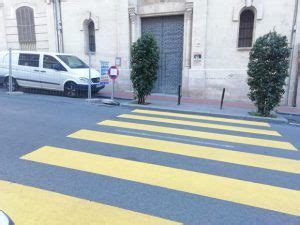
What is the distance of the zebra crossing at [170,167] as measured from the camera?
128 inches

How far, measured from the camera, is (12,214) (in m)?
2.97

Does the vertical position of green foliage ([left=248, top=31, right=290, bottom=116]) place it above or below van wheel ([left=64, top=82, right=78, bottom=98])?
above

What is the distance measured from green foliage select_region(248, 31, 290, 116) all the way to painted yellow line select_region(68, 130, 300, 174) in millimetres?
4364

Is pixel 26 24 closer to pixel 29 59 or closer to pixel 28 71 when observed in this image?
pixel 29 59

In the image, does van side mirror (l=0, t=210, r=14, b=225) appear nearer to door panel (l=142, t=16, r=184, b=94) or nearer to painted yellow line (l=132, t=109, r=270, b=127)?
painted yellow line (l=132, t=109, r=270, b=127)

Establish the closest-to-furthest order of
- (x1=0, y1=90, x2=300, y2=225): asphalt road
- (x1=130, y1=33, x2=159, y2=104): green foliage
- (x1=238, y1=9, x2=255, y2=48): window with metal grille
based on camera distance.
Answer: (x1=0, y1=90, x2=300, y2=225): asphalt road < (x1=130, y1=33, x2=159, y2=104): green foliage < (x1=238, y1=9, x2=255, y2=48): window with metal grille

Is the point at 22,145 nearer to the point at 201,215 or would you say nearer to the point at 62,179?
the point at 62,179

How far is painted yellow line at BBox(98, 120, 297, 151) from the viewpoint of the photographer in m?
5.94

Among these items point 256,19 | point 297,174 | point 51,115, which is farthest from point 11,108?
point 256,19

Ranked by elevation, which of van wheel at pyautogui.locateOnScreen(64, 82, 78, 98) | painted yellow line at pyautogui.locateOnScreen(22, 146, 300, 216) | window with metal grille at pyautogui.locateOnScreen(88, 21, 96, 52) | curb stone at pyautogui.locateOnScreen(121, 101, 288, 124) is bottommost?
painted yellow line at pyautogui.locateOnScreen(22, 146, 300, 216)

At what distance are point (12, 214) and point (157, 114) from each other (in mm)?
6405

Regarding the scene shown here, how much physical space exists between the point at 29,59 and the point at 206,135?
977 centimetres

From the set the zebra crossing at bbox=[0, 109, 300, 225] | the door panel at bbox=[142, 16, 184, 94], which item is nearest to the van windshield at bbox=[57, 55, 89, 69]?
the door panel at bbox=[142, 16, 184, 94]

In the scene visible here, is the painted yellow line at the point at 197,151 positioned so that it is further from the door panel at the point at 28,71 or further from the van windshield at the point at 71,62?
the door panel at the point at 28,71
